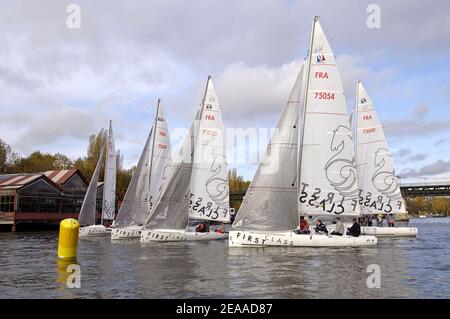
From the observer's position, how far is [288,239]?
2867 centimetres

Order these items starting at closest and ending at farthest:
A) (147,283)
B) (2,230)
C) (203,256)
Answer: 1. (147,283)
2. (203,256)
3. (2,230)

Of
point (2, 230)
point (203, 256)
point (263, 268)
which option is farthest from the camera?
point (2, 230)

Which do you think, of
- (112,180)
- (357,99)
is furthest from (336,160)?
(112,180)

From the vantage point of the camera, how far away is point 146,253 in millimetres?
29109

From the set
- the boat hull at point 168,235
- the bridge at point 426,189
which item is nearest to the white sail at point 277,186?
the boat hull at point 168,235

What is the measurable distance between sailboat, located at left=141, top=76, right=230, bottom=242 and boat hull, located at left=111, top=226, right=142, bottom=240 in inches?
256

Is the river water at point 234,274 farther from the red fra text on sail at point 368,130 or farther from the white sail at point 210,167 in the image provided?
the red fra text on sail at point 368,130

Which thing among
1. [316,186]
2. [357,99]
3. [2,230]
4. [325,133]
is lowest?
[2,230]

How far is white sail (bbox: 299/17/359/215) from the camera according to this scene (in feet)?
103

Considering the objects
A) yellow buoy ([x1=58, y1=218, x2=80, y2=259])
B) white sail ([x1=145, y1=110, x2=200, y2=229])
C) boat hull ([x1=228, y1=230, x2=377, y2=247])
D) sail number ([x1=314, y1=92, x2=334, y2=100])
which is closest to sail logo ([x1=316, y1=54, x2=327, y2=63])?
sail number ([x1=314, y1=92, x2=334, y2=100])

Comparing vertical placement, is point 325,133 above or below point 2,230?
above

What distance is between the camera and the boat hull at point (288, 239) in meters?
28.7

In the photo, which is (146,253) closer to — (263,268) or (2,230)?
Result: (263,268)

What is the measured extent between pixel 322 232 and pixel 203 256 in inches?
333
